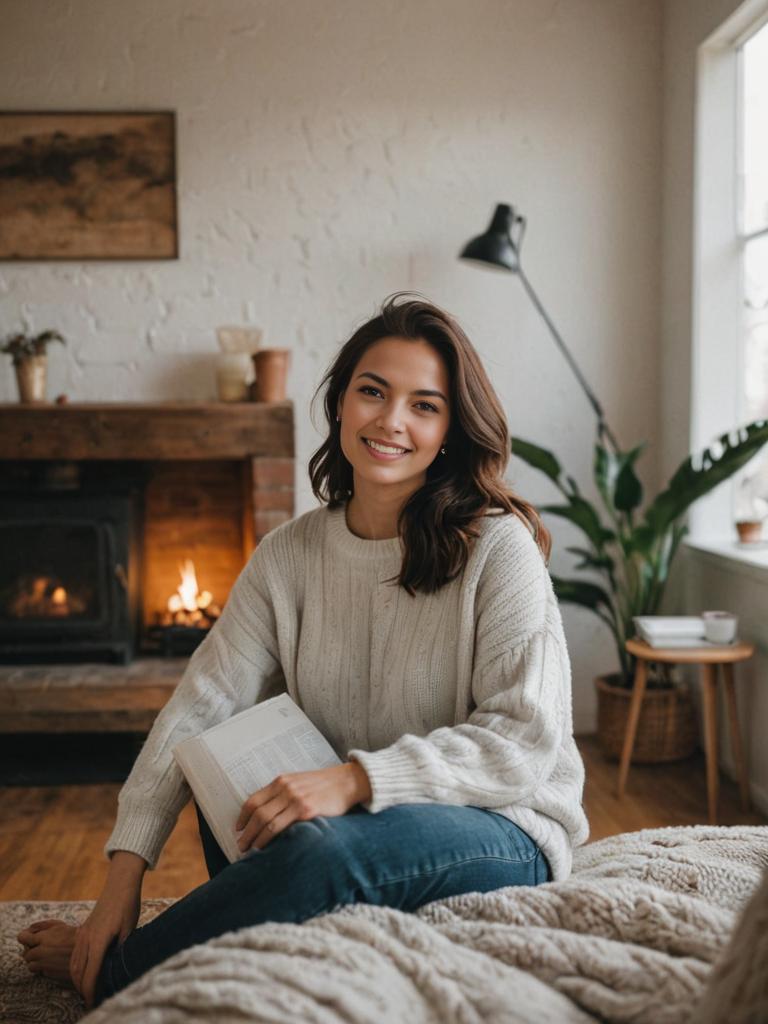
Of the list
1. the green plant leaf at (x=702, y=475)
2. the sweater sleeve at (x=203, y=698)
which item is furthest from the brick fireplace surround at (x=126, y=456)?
the sweater sleeve at (x=203, y=698)

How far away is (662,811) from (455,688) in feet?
5.36

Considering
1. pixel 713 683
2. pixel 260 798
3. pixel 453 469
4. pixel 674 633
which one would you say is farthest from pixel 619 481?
pixel 260 798

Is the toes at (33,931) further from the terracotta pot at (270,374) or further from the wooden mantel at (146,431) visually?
the terracotta pot at (270,374)

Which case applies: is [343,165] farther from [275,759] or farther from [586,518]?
[275,759]

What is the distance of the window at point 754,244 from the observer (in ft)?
10.9

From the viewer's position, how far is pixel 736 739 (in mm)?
2947

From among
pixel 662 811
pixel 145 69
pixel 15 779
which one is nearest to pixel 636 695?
pixel 662 811

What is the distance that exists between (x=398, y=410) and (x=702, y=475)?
5.65ft

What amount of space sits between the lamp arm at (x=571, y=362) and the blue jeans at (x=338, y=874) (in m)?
2.30

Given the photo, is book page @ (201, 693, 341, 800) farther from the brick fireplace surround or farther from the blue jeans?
the brick fireplace surround

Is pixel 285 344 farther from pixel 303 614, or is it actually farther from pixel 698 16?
pixel 303 614

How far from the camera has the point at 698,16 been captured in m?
3.42

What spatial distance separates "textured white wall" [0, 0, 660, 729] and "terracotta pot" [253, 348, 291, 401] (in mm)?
239

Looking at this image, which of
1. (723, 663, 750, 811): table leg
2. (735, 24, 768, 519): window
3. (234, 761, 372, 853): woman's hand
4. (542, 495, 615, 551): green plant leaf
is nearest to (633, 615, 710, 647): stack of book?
(723, 663, 750, 811): table leg
